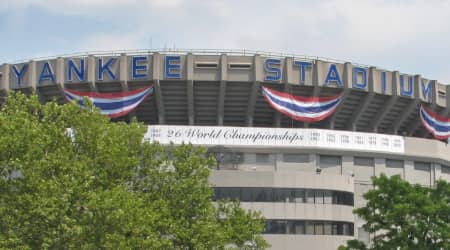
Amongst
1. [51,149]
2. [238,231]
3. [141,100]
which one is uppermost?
[141,100]

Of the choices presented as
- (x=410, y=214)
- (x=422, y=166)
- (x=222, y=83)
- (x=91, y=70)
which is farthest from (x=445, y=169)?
(x=410, y=214)

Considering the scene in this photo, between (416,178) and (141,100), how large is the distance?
2990 cm

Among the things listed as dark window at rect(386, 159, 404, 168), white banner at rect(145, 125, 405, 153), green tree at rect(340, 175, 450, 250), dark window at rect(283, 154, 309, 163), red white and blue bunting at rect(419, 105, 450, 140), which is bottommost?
green tree at rect(340, 175, 450, 250)

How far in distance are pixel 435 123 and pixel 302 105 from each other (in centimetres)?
1666

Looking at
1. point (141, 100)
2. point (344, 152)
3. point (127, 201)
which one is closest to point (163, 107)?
point (141, 100)

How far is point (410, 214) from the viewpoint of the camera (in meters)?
47.0

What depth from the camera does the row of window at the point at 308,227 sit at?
70062 millimetres

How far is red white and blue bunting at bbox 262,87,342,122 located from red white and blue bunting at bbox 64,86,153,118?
39.7ft

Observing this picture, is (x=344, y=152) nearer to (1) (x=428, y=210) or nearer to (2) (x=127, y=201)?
(1) (x=428, y=210)

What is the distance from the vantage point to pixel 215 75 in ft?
248

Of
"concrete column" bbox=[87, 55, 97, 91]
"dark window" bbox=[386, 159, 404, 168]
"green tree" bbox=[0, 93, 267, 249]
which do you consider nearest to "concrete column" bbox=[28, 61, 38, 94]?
"concrete column" bbox=[87, 55, 97, 91]

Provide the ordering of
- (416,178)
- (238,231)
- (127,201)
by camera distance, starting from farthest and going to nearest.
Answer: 1. (416,178)
2. (238,231)
3. (127,201)

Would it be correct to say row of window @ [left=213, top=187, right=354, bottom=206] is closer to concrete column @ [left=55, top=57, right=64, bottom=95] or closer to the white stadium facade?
the white stadium facade

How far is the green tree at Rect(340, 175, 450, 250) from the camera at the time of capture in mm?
46469
